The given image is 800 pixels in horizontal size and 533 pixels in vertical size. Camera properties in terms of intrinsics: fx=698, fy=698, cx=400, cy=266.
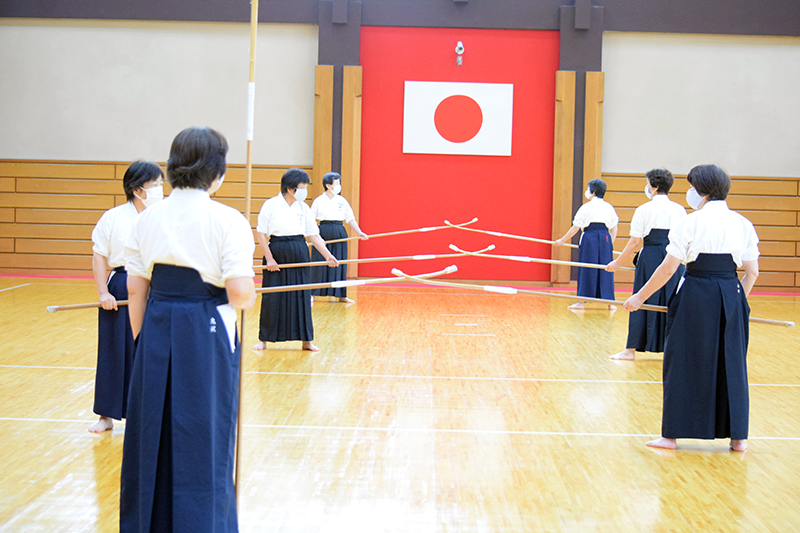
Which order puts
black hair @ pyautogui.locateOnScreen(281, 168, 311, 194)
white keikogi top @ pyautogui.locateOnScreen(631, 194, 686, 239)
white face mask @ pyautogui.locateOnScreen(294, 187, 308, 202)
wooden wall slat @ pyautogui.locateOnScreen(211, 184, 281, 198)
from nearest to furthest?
1. black hair @ pyautogui.locateOnScreen(281, 168, 311, 194)
2. white keikogi top @ pyautogui.locateOnScreen(631, 194, 686, 239)
3. white face mask @ pyautogui.locateOnScreen(294, 187, 308, 202)
4. wooden wall slat @ pyautogui.locateOnScreen(211, 184, 281, 198)

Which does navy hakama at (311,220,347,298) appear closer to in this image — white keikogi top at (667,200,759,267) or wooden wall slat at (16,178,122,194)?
wooden wall slat at (16,178,122,194)

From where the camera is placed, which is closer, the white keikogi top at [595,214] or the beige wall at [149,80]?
the white keikogi top at [595,214]

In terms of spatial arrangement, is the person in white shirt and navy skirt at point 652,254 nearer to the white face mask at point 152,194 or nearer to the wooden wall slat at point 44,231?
the white face mask at point 152,194

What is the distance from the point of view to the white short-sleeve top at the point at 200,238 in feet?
6.62

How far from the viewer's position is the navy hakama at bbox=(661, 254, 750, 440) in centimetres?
336

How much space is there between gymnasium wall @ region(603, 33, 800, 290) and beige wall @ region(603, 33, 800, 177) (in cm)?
1

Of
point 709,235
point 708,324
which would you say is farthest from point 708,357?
point 709,235

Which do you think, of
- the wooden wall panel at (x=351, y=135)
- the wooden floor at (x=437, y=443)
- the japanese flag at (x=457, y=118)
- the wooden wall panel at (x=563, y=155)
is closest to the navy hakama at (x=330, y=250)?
the wooden wall panel at (x=351, y=135)

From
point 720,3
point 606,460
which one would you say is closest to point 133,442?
point 606,460

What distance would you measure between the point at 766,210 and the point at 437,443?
27.5ft

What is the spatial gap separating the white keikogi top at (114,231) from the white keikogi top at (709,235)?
2.57 meters

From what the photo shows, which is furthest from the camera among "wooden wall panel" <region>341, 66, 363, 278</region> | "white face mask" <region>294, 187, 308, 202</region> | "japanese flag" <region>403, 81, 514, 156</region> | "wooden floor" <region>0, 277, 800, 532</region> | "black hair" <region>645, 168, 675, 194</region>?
"japanese flag" <region>403, 81, 514, 156</region>

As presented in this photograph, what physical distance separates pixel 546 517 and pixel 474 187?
7.60 m

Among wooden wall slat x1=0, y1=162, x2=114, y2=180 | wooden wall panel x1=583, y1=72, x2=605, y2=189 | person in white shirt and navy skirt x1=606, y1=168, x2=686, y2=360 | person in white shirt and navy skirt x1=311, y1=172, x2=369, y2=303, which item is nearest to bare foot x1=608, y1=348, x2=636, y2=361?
person in white shirt and navy skirt x1=606, y1=168, x2=686, y2=360
